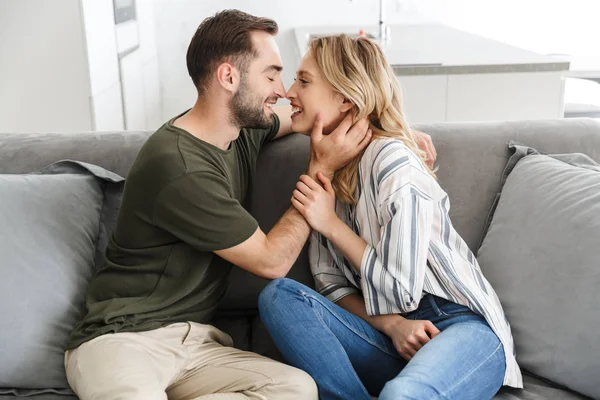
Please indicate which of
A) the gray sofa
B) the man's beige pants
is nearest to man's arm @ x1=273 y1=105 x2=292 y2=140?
the gray sofa

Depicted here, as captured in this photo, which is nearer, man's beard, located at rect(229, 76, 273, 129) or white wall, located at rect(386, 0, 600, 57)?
man's beard, located at rect(229, 76, 273, 129)

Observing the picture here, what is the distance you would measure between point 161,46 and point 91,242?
377 centimetres

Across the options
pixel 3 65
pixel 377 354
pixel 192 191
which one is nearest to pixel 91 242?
pixel 192 191

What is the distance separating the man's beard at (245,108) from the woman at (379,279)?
0.10 meters

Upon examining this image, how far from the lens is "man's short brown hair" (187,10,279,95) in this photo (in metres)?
1.61

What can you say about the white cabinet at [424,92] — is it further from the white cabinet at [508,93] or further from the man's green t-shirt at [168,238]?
the man's green t-shirt at [168,238]

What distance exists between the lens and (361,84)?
162cm

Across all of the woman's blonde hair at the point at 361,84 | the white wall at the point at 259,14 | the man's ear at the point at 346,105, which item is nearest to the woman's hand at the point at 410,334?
the woman's blonde hair at the point at 361,84

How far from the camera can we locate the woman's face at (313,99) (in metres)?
1.66

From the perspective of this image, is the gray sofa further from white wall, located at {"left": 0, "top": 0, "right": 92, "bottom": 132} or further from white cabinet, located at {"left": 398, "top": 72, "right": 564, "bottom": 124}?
white wall, located at {"left": 0, "top": 0, "right": 92, "bottom": 132}

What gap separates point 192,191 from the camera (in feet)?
4.84

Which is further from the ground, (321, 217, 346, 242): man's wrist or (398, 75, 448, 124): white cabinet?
(398, 75, 448, 124): white cabinet


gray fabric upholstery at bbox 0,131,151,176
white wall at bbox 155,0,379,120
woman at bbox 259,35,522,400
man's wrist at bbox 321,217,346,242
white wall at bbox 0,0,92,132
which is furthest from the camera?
white wall at bbox 155,0,379,120

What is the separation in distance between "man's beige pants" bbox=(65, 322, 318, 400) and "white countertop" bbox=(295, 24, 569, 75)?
1605mm
